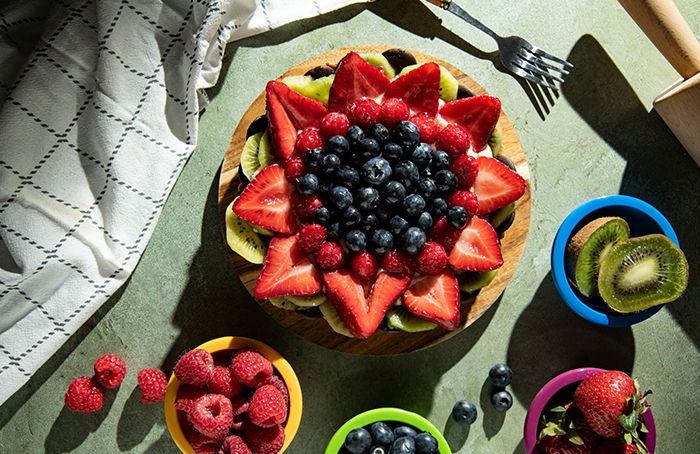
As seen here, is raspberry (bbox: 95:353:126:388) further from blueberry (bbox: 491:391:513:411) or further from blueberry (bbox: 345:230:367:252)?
blueberry (bbox: 491:391:513:411)

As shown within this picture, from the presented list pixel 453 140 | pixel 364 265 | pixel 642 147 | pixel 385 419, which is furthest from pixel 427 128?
pixel 642 147

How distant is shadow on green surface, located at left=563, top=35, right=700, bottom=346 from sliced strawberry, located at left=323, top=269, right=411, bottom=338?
1026 millimetres

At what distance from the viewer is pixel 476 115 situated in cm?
180

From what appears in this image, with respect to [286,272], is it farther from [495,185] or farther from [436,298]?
[495,185]

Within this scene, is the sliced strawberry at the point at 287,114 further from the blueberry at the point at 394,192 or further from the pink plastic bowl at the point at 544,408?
the pink plastic bowl at the point at 544,408

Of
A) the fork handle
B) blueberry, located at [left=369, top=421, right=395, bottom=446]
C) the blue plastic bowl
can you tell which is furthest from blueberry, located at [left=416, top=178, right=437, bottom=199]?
the fork handle

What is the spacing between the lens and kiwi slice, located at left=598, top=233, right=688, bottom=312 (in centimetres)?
Result: 191

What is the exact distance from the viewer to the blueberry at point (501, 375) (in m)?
2.12

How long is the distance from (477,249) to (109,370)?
3.98ft

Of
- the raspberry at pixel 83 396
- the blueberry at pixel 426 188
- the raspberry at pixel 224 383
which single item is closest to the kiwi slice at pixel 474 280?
the blueberry at pixel 426 188

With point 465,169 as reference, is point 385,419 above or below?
below

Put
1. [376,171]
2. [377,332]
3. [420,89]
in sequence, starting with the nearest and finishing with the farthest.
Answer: [376,171], [420,89], [377,332]

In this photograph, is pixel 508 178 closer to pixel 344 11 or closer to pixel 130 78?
pixel 344 11

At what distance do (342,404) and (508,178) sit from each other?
94cm
